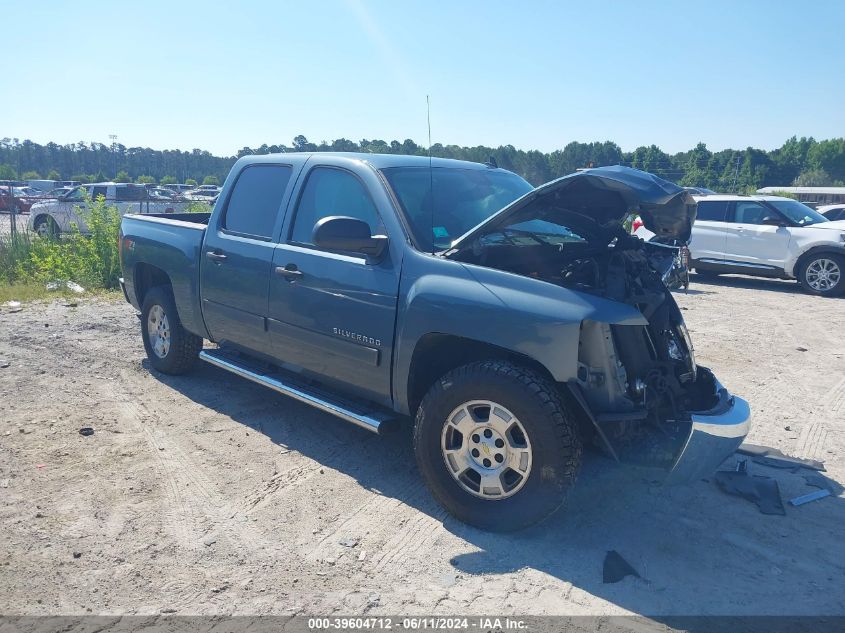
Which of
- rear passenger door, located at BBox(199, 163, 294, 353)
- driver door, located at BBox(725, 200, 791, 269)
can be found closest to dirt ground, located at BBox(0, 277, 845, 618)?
rear passenger door, located at BBox(199, 163, 294, 353)

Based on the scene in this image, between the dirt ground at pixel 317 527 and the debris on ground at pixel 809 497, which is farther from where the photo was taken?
the debris on ground at pixel 809 497

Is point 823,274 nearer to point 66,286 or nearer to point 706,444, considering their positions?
point 706,444

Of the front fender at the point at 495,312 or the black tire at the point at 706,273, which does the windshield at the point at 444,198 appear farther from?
the black tire at the point at 706,273

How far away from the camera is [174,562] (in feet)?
11.3

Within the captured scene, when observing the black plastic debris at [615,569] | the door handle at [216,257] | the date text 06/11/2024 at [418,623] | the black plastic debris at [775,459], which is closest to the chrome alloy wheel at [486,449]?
the black plastic debris at [615,569]

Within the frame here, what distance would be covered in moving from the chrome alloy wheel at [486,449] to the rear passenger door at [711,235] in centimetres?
1136

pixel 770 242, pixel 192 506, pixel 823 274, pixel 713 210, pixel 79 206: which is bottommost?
pixel 192 506

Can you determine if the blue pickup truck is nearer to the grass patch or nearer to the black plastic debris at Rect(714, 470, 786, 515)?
the black plastic debris at Rect(714, 470, 786, 515)

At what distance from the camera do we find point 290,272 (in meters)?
4.71

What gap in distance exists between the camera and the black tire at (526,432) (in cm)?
346

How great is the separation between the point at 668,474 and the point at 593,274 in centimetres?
118

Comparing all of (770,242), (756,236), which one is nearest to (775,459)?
(770,242)

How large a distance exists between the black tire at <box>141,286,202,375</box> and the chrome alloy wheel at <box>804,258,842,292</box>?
11.3 metres

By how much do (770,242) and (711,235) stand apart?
3.58ft
